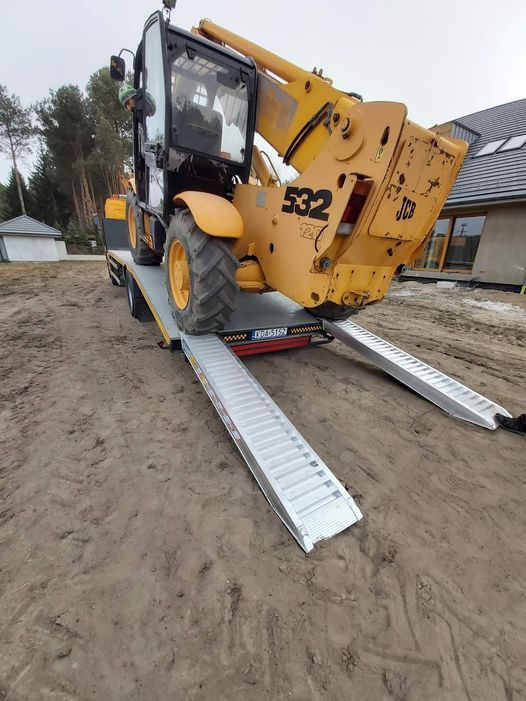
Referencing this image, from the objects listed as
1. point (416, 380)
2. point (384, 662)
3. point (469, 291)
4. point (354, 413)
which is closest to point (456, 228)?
point (469, 291)

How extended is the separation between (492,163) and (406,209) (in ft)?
38.4

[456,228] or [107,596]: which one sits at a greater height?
[456,228]

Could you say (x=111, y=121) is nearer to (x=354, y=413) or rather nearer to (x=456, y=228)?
(x=456, y=228)

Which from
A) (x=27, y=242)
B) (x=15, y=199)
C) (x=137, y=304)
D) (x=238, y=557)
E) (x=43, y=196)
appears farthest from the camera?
(x=43, y=196)

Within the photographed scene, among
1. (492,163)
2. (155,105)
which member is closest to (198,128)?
(155,105)

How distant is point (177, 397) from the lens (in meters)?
2.98

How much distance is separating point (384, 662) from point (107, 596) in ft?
3.85

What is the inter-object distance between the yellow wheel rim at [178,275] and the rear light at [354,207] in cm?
168

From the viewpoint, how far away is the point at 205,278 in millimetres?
2734

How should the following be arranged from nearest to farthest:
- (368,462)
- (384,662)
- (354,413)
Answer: (384,662) → (368,462) → (354,413)

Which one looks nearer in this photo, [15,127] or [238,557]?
[238,557]

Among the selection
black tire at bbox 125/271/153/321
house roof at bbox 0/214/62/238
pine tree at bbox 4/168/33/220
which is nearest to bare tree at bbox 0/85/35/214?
pine tree at bbox 4/168/33/220

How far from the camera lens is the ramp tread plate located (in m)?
1.71

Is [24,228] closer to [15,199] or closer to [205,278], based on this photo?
[15,199]
